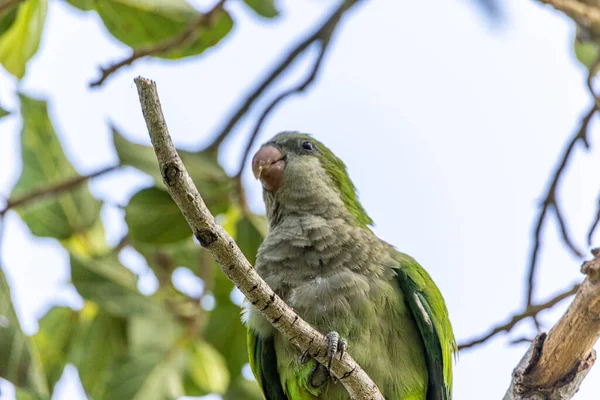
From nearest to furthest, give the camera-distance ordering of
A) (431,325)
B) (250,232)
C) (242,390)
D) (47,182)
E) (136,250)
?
(431,325) < (250,232) < (47,182) < (242,390) < (136,250)

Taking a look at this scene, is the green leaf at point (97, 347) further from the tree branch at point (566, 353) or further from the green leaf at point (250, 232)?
the tree branch at point (566, 353)

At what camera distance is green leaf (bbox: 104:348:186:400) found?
413cm

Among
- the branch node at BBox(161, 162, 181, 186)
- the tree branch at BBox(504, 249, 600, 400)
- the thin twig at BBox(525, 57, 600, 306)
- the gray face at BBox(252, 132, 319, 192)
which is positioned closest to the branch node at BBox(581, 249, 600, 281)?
the tree branch at BBox(504, 249, 600, 400)

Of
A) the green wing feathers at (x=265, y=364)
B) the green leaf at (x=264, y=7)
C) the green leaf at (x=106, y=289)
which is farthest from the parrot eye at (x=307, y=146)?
the green leaf at (x=106, y=289)

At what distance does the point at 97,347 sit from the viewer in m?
4.40

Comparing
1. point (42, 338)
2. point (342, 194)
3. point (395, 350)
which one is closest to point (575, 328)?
point (395, 350)

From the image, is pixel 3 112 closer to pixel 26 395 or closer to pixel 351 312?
pixel 26 395

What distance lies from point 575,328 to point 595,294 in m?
0.15

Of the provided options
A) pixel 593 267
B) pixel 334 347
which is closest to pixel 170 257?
pixel 334 347

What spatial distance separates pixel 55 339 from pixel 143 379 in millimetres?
729

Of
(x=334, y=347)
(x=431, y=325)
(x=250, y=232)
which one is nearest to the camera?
(x=334, y=347)

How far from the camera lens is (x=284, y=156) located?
12.9 feet

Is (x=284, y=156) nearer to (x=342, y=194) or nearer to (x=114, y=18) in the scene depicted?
(x=342, y=194)

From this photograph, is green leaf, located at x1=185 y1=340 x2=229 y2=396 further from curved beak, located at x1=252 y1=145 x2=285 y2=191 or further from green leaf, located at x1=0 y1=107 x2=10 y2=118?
green leaf, located at x1=0 y1=107 x2=10 y2=118
